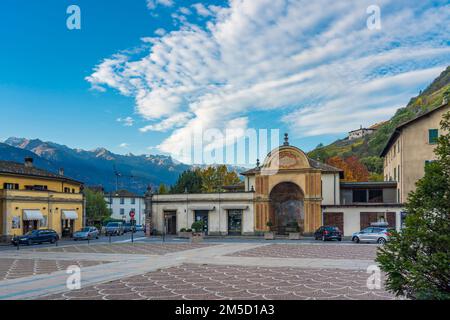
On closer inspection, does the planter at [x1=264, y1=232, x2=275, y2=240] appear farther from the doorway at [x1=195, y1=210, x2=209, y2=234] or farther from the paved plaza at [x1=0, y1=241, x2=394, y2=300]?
the paved plaza at [x1=0, y1=241, x2=394, y2=300]

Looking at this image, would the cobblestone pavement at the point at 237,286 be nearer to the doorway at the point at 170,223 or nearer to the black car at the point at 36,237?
the black car at the point at 36,237

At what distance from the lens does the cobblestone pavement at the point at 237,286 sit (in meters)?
12.4

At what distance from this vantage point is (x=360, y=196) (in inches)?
2063

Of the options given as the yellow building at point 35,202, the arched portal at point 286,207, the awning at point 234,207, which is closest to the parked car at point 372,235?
the arched portal at point 286,207

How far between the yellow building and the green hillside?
4225 centimetres

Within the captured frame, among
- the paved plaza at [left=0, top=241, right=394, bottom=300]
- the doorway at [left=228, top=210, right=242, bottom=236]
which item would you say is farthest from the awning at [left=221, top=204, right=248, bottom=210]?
the paved plaza at [left=0, top=241, right=394, bottom=300]

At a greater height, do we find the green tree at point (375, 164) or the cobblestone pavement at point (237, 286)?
the green tree at point (375, 164)

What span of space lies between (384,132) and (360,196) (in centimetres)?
9050

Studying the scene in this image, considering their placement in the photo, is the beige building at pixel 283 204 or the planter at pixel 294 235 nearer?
the planter at pixel 294 235

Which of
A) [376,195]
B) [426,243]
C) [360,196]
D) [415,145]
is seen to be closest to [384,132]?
[376,195]

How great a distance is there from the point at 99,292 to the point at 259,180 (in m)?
36.2
